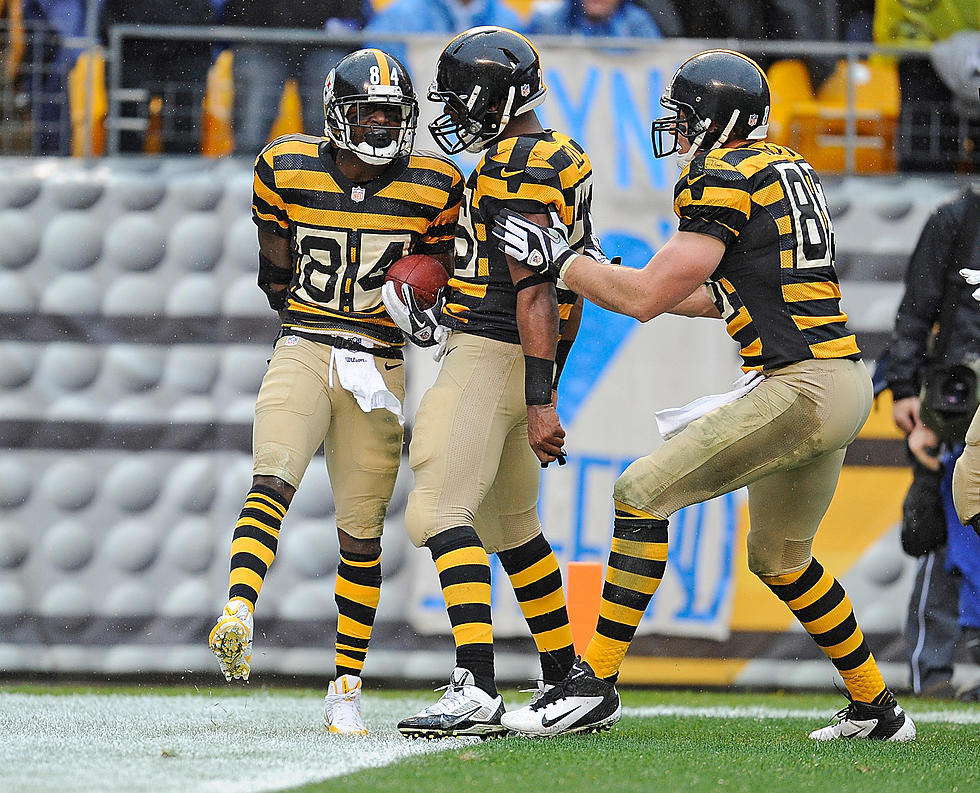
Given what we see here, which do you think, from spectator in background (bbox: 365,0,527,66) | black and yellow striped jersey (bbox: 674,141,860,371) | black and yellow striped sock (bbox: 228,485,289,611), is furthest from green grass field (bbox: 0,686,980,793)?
spectator in background (bbox: 365,0,527,66)

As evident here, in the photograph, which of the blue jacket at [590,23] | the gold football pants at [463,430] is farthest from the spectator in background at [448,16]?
the gold football pants at [463,430]

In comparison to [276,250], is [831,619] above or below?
below

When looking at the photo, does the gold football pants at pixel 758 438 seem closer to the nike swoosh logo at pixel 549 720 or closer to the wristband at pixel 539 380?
the wristband at pixel 539 380

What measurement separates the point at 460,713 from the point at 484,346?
37.6 inches

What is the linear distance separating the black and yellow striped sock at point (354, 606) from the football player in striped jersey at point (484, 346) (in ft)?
1.33

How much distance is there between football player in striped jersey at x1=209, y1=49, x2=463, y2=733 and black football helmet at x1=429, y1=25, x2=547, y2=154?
189 mm

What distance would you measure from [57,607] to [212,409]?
39.9 inches

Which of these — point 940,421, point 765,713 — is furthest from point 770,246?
point 940,421

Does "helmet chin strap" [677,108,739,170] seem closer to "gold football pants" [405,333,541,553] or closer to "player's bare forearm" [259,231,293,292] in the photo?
"gold football pants" [405,333,541,553]

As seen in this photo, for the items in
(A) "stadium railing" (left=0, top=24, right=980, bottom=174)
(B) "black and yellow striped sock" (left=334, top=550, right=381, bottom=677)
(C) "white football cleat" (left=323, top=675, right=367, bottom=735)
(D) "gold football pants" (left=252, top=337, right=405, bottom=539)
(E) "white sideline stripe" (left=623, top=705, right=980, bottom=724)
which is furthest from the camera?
(A) "stadium railing" (left=0, top=24, right=980, bottom=174)

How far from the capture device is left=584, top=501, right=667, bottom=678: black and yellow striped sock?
3.49m

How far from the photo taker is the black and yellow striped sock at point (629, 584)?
3.49 meters

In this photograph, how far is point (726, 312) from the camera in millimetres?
3602

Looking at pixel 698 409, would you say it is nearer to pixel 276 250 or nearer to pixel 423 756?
pixel 423 756
